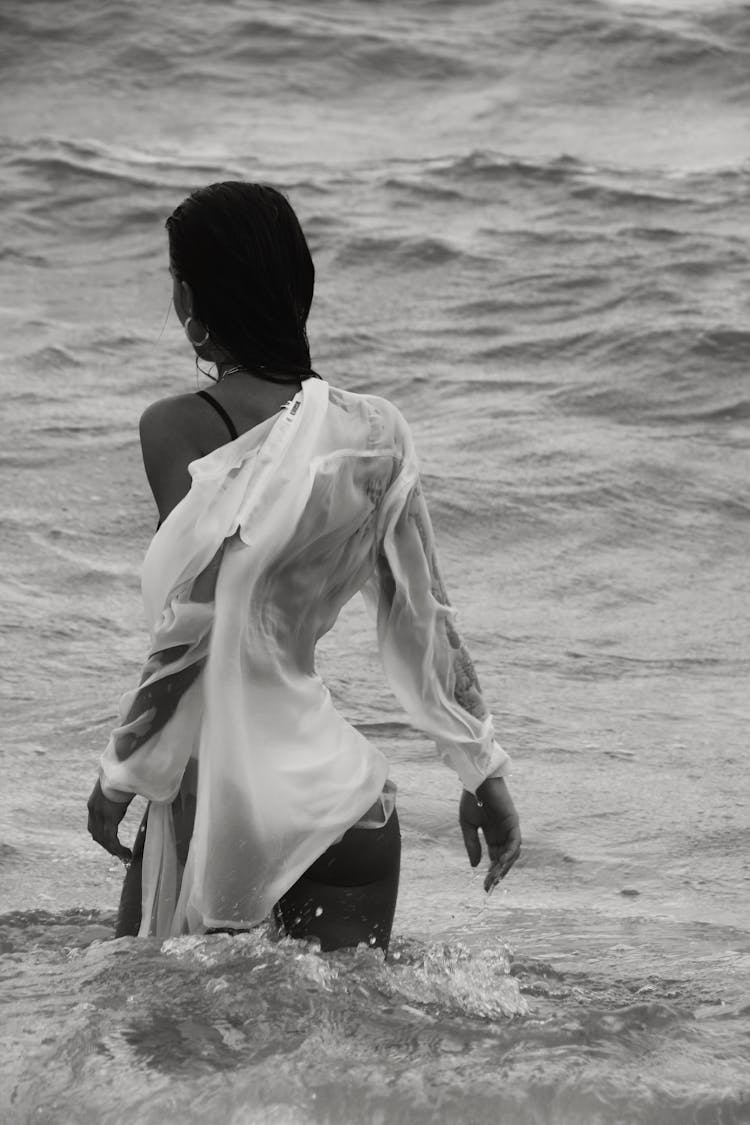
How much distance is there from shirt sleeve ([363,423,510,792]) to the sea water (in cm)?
42

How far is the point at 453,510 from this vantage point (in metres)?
7.66

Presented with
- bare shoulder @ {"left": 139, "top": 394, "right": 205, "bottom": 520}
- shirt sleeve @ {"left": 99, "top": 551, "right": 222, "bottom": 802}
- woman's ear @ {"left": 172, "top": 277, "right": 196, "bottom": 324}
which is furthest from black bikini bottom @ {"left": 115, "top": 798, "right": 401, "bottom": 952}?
woman's ear @ {"left": 172, "top": 277, "right": 196, "bottom": 324}

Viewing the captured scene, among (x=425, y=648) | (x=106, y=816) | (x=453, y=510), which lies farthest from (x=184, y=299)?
(x=453, y=510)

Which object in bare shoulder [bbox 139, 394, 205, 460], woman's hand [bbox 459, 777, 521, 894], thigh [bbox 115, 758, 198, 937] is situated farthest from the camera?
woman's hand [bbox 459, 777, 521, 894]

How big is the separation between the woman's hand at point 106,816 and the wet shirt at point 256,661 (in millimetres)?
42

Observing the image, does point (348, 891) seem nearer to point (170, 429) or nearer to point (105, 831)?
point (105, 831)

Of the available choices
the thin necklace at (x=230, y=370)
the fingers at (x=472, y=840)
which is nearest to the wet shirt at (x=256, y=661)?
the thin necklace at (x=230, y=370)

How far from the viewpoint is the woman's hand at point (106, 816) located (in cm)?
288

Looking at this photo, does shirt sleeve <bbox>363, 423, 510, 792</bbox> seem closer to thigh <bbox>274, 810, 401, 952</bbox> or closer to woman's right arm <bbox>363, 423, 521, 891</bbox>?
woman's right arm <bbox>363, 423, 521, 891</bbox>

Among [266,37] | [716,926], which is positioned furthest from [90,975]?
[266,37]

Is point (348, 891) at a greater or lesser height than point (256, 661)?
lesser

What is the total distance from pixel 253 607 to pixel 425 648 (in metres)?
0.37

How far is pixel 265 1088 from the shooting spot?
111 inches

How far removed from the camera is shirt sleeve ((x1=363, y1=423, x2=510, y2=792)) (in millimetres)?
3027
